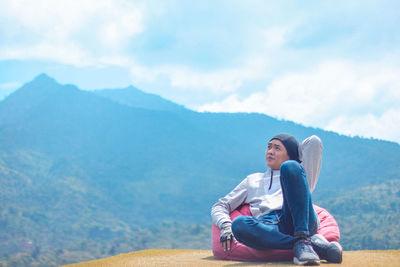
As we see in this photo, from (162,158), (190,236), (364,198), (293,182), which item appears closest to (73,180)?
(162,158)

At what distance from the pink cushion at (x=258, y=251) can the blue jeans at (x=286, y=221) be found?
0.11 meters

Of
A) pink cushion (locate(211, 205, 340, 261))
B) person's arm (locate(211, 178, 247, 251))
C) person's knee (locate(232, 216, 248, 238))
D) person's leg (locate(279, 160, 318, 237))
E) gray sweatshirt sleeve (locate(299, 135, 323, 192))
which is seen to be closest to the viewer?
person's leg (locate(279, 160, 318, 237))

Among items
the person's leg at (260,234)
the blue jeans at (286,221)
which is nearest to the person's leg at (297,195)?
the blue jeans at (286,221)

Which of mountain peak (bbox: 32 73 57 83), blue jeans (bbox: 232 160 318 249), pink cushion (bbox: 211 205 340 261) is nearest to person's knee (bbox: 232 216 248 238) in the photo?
blue jeans (bbox: 232 160 318 249)

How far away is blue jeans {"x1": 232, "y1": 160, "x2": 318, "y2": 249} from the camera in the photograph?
110 inches

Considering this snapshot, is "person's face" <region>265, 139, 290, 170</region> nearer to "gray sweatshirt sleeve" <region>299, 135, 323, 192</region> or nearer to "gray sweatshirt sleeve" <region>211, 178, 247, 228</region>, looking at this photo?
"gray sweatshirt sleeve" <region>299, 135, 323, 192</region>

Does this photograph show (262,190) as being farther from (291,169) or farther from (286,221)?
(291,169)

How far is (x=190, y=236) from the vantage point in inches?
2788

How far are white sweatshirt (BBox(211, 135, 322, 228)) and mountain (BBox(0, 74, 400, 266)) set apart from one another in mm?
53667

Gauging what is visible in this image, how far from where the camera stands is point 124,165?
395 ft

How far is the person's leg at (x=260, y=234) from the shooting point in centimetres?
290

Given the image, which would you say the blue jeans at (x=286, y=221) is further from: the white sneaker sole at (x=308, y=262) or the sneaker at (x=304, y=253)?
the white sneaker sole at (x=308, y=262)

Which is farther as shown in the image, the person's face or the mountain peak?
the mountain peak

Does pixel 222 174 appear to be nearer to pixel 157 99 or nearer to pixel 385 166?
pixel 385 166
